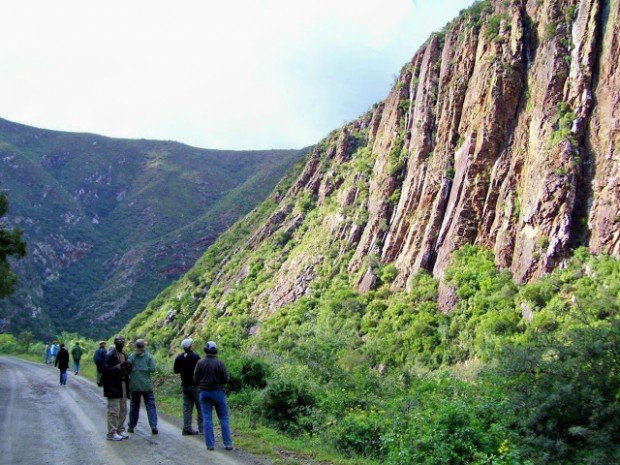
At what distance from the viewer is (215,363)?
30.0ft

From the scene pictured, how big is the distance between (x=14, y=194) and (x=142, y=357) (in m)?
92.7

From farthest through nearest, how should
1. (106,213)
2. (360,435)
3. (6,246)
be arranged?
(106,213)
(6,246)
(360,435)

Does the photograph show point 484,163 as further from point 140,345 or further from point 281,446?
point 140,345

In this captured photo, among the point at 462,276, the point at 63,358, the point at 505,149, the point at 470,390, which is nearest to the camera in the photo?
the point at 470,390

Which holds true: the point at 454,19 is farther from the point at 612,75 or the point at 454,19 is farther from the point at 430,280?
the point at 430,280

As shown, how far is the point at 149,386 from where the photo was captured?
10266 millimetres

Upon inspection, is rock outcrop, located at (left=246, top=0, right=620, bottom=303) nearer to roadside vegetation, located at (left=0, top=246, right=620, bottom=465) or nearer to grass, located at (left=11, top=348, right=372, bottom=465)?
roadside vegetation, located at (left=0, top=246, right=620, bottom=465)

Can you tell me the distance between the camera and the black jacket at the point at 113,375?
963 centimetres

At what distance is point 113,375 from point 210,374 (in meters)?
2.15

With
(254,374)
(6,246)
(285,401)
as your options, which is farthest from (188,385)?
(6,246)

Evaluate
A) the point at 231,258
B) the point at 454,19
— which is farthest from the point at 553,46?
the point at 231,258

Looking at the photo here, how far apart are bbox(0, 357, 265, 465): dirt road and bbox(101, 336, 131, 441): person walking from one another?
0.89 feet

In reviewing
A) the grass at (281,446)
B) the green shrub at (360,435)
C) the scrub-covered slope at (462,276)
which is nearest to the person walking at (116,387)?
the grass at (281,446)

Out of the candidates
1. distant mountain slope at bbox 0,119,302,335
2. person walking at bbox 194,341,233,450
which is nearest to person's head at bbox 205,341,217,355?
person walking at bbox 194,341,233,450
